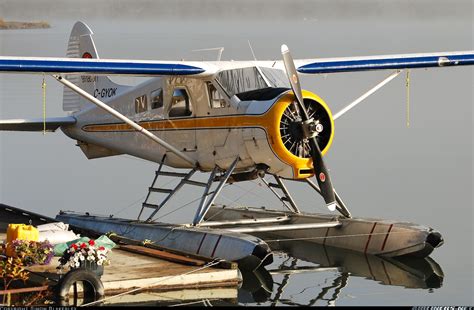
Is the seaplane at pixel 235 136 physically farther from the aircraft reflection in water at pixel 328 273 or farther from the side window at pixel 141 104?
the aircraft reflection in water at pixel 328 273

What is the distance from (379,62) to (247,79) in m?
2.18

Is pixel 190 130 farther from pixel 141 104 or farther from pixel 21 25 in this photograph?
pixel 21 25

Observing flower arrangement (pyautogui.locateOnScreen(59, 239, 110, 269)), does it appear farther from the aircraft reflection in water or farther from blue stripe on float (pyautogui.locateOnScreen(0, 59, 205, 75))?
blue stripe on float (pyautogui.locateOnScreen(0, 59, 205, 75))

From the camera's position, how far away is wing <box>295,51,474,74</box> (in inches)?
682

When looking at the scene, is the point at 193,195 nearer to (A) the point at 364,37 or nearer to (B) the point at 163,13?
(A) the point at 364,37

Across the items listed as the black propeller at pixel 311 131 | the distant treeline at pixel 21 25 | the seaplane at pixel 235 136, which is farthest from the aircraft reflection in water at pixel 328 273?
the distant treeline at pixel 21 25

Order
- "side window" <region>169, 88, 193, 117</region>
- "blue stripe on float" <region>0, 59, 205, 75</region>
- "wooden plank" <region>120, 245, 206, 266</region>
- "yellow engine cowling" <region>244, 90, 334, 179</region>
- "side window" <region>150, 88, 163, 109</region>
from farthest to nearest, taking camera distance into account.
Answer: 1. "side window" <region>150, 88, 163, 109</region>
2. "side window" <region>169, 88, 193, 117</region>
3. "yellow engine cowling" <region>244, 90, 334, 179</region>
4. "blue stripe on float" <region>0, 59, 205, 75</region>
5. "wooden plank" <region>120, 245, 206, 266</region>

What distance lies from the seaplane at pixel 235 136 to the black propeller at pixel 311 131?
1 cm

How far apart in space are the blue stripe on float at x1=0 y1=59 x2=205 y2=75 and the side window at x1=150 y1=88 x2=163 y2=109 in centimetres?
122

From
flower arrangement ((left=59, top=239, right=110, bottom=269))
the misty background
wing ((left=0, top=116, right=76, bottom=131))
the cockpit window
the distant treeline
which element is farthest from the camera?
the distant treeline

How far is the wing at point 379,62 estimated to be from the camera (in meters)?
17.3

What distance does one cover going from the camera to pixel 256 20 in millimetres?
99812

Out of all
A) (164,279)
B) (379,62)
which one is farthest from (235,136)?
(164,279)

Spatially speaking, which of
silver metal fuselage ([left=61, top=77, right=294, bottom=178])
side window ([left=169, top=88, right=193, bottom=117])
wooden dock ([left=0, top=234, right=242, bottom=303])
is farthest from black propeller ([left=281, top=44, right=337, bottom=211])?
wooden dock ([left=0, top=234, right=242, bottom=303])
